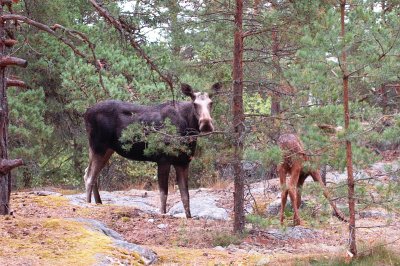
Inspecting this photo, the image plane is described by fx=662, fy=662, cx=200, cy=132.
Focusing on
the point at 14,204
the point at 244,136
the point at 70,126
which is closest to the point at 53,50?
the point at 70,126

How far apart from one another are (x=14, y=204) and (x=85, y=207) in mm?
1261

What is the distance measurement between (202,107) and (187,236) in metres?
2.47

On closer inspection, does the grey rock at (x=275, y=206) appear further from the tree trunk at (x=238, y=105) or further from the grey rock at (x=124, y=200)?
the tree trunk at (x=238, y=105)

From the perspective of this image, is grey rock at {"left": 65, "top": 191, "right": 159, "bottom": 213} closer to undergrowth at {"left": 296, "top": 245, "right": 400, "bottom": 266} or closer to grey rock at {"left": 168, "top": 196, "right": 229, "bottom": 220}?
grey rock at {"left": 168, "top": 196, "right": 229, "bottom": 220}

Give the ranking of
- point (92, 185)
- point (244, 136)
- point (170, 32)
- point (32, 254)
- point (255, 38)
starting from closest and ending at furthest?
point (32, 254), point (244, 136), point (170, 32), point (255, 38), point (92, 185)

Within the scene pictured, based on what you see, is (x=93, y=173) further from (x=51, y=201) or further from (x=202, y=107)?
(x=202, y=107)

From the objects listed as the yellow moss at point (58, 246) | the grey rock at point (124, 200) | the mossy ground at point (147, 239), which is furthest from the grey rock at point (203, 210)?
the yellow moss at point (58, 246)

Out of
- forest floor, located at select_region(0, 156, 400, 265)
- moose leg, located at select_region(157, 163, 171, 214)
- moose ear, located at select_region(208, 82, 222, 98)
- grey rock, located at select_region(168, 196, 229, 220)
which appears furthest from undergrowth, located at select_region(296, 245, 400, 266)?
grey rock, located at select_region(168, 196, 229, 220)

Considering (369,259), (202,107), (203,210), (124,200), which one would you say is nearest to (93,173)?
(124,200)

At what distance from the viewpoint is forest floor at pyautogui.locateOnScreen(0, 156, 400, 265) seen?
6.68 m

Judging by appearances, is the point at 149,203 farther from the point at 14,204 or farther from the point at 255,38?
the point at 255,38

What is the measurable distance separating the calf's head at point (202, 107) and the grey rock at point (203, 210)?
2.25 metres

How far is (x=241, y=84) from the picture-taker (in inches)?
372

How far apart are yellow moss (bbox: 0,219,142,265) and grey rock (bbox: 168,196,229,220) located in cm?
538
